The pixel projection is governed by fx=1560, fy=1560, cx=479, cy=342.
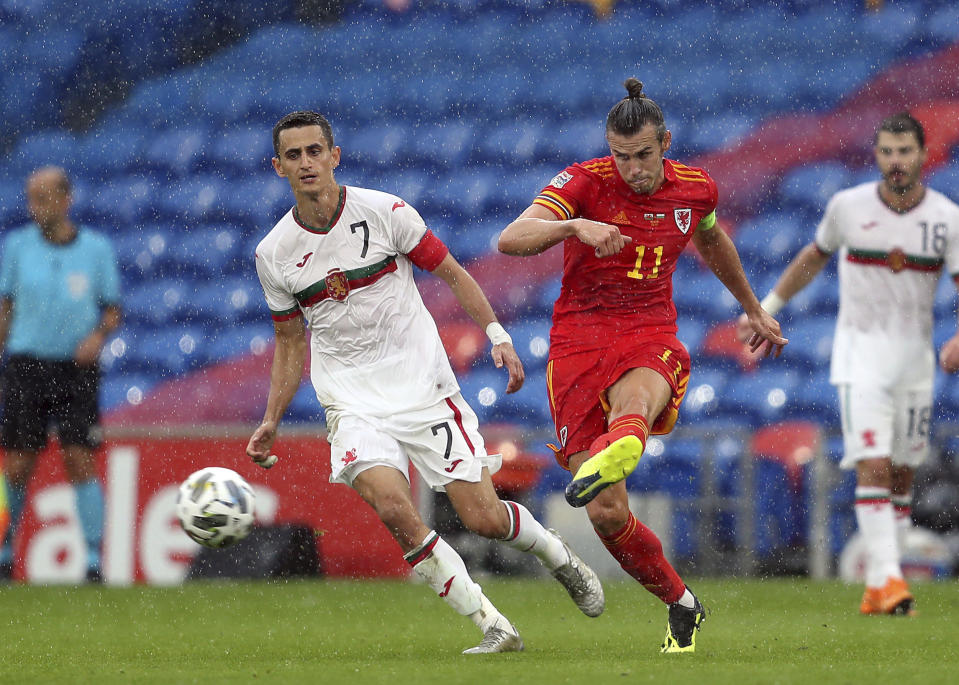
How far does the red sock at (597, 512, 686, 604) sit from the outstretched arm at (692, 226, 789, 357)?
0.92 m

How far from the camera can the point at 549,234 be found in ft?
17.0

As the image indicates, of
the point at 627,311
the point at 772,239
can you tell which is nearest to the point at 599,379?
the point at 627,311

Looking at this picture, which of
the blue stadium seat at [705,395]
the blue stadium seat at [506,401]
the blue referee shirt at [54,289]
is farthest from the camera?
the blue stadium seat at [506,401]

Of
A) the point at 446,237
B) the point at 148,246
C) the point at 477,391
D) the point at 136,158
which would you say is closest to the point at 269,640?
the point at 477,391

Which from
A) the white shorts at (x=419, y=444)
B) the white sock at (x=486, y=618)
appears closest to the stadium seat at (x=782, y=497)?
the white shorts at (x=419, y=444)

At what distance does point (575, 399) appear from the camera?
572 cm

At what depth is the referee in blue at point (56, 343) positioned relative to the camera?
9.22 meters

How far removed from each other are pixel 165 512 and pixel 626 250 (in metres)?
4.90

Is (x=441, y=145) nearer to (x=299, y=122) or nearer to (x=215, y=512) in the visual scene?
(x=299, y=122)

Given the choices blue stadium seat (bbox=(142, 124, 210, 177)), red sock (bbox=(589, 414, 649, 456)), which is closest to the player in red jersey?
red sock (bbox=(589, 414, 649, 456))

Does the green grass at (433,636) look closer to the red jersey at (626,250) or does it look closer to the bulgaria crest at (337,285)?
the red jersey at (626,250)

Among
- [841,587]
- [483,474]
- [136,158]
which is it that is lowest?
[841,587]

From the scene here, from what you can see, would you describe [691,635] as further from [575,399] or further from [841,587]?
[841,587]

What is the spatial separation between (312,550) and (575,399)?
458cm
